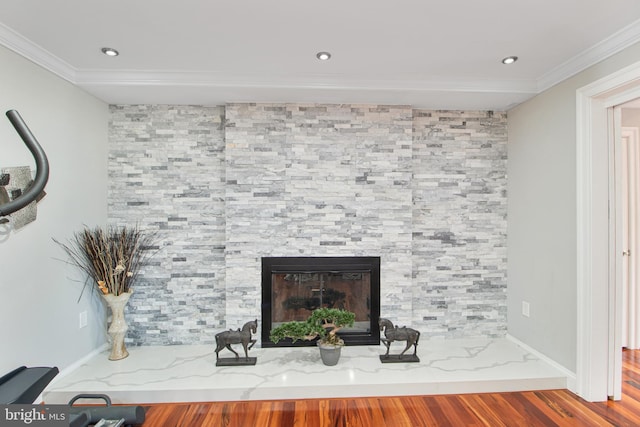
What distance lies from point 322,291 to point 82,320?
2.05m

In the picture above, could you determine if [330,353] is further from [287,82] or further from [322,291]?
[287,82]

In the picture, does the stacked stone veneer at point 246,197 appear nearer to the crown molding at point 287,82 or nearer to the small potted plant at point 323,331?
the crown molding at point 287,82

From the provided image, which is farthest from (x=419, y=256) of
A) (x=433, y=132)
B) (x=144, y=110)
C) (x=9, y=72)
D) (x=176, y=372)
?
(x=9, y=72)

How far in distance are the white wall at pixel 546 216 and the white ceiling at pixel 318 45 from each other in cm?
18

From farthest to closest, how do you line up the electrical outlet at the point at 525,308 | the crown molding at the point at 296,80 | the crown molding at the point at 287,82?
1. the electrical outlet at the point at 525,308
2. the crown molding at the point at 287,82
3. the crown molding at the point at 296,80

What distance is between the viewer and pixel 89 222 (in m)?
2.74

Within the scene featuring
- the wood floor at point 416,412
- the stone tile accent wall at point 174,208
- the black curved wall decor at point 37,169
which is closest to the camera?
the black curved wall decor at point 37,169

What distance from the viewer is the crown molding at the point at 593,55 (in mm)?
1939

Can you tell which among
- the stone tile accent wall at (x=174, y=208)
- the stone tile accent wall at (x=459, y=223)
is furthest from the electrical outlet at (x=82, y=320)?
the stone tile accent wall at (x=459, y=223)

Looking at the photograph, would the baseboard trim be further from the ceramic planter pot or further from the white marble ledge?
the ceramic planter pot

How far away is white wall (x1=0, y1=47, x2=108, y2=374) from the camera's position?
6.57ft

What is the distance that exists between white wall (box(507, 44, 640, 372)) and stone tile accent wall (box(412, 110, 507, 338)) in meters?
0.12

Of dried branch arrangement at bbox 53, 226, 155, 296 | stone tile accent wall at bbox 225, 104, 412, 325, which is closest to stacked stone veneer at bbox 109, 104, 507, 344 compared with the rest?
stone tile accent wall at bbox 225, 104, 412, 325

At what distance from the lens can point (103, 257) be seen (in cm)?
256
